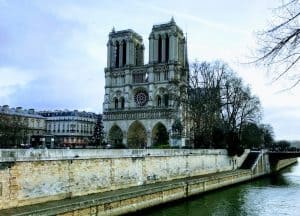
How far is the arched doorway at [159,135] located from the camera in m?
70.0

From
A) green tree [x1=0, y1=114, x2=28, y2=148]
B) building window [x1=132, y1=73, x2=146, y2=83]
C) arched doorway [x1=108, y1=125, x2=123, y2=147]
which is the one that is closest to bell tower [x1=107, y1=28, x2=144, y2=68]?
building window [x1=132, y1=73, x2=146, y2=83]

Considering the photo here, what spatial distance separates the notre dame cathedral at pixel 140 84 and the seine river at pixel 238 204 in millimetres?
39954

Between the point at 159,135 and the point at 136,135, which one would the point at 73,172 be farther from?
the point at 136,135

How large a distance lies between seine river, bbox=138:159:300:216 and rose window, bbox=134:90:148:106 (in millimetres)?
47405

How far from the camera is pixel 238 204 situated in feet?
84.0

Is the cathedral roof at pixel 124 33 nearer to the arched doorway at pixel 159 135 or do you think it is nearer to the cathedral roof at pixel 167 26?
the cathedral roof at pixel 167 26

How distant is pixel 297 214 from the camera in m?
22.1

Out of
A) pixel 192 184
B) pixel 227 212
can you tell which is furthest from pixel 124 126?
pixel 227 212

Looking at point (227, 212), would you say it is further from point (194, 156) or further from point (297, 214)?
point (194, 156)

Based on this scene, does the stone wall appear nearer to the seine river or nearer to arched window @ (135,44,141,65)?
the seine river

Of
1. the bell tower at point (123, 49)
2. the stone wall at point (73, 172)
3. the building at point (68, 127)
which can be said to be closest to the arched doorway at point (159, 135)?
the bell tower at point (123, 49)

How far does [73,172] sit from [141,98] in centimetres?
6057

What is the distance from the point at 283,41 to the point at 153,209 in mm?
16577

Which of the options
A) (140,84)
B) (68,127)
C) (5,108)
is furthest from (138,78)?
(68,127)
